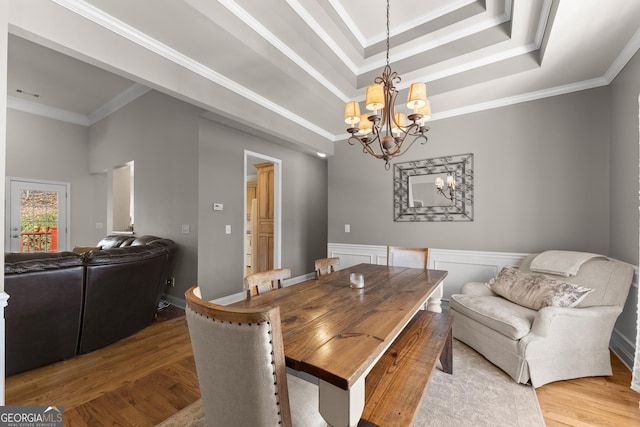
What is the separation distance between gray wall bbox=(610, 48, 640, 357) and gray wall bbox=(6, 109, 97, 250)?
26.6ft

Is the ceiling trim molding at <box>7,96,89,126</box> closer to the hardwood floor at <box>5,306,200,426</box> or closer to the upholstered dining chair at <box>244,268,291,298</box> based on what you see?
the hardwood floor at <box>5,306,200,426</box>

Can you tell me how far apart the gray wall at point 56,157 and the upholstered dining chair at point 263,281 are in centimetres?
590

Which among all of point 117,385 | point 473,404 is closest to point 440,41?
point 473,404

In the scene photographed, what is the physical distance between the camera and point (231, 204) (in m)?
3.91

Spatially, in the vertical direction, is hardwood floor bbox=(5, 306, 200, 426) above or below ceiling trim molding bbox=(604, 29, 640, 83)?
below

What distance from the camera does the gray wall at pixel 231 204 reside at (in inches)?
139

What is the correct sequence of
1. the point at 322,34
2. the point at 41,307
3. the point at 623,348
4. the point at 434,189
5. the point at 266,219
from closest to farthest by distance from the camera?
1. the point at 41,307
2. the point at 623,348
3. the point at 322,34
4. the point at 434,189
5. the point at 266,219

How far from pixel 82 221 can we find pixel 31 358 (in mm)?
4537

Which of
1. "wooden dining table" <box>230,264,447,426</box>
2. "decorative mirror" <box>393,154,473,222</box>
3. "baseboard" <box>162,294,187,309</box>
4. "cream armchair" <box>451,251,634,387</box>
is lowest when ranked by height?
"baseboard" <box>162,294,187,309</box>

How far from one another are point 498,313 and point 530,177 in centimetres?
173

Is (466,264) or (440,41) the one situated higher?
(440,41)

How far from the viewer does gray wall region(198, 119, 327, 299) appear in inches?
139

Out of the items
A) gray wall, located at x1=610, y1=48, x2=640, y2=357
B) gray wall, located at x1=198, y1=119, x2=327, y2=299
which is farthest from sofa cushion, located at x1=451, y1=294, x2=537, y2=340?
gray wall, located at x1=198, y1=119, x2=327, y2=299

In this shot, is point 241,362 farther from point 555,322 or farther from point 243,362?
point 555,322
